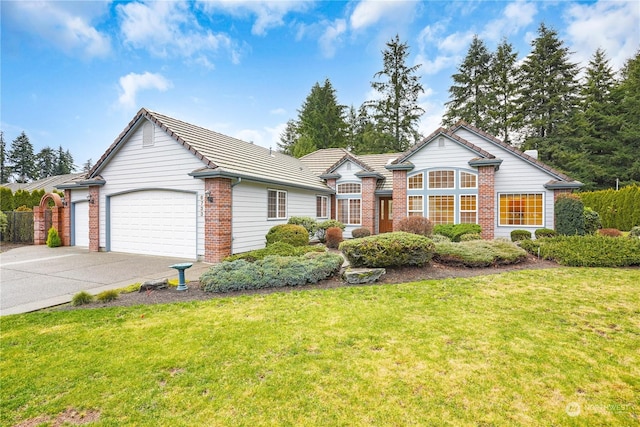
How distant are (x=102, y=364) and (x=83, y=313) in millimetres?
2342

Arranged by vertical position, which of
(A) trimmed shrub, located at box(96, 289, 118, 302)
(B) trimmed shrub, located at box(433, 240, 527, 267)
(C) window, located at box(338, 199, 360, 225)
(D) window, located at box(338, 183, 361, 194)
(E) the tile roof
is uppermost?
(E) the tile roof

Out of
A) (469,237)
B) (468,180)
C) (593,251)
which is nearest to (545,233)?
(469,237)

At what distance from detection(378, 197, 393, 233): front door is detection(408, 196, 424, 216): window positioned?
2041 millimetres

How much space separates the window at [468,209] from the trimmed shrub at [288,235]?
8.00m

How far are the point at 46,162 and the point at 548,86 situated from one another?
86.9 metres

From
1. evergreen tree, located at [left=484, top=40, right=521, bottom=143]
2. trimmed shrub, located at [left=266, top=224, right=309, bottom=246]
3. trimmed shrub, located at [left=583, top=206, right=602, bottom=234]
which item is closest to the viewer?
trimmed shrub, located at [left=266, top=224, right=309, bottom=246]

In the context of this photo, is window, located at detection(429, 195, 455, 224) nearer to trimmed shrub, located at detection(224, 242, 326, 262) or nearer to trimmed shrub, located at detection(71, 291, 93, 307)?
trimmed shrub, located at detection(224, 242, 326, 262)

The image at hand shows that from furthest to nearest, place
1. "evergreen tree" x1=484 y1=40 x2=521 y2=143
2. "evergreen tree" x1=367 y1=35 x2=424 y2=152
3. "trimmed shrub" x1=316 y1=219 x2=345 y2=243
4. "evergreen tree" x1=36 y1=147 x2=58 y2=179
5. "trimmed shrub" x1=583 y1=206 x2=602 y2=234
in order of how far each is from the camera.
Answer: "evergreen tree" x1=36 y1=147 x2=58 y2=179 < "evergreen tree" x1=367 y1=35 x2=424 y2=152 < "evergreen tree" x1=484 y1=40 x2=521 y2=143 < "trimmed shrub" x1=316 y1=219 x2=345 y2=243 < "trimmed shrub" x1=583 y1=206 x2=602 y2=234

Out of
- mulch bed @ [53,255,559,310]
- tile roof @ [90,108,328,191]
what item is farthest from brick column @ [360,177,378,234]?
mulch bed @ [53,255,559,310]

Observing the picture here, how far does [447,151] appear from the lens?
14812 mm

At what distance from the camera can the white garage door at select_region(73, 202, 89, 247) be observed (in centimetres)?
1438

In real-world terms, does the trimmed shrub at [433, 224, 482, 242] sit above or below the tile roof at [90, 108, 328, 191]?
below

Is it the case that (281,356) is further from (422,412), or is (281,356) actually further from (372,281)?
(372,281)

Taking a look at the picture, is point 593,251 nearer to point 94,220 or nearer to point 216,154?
point 216,154
